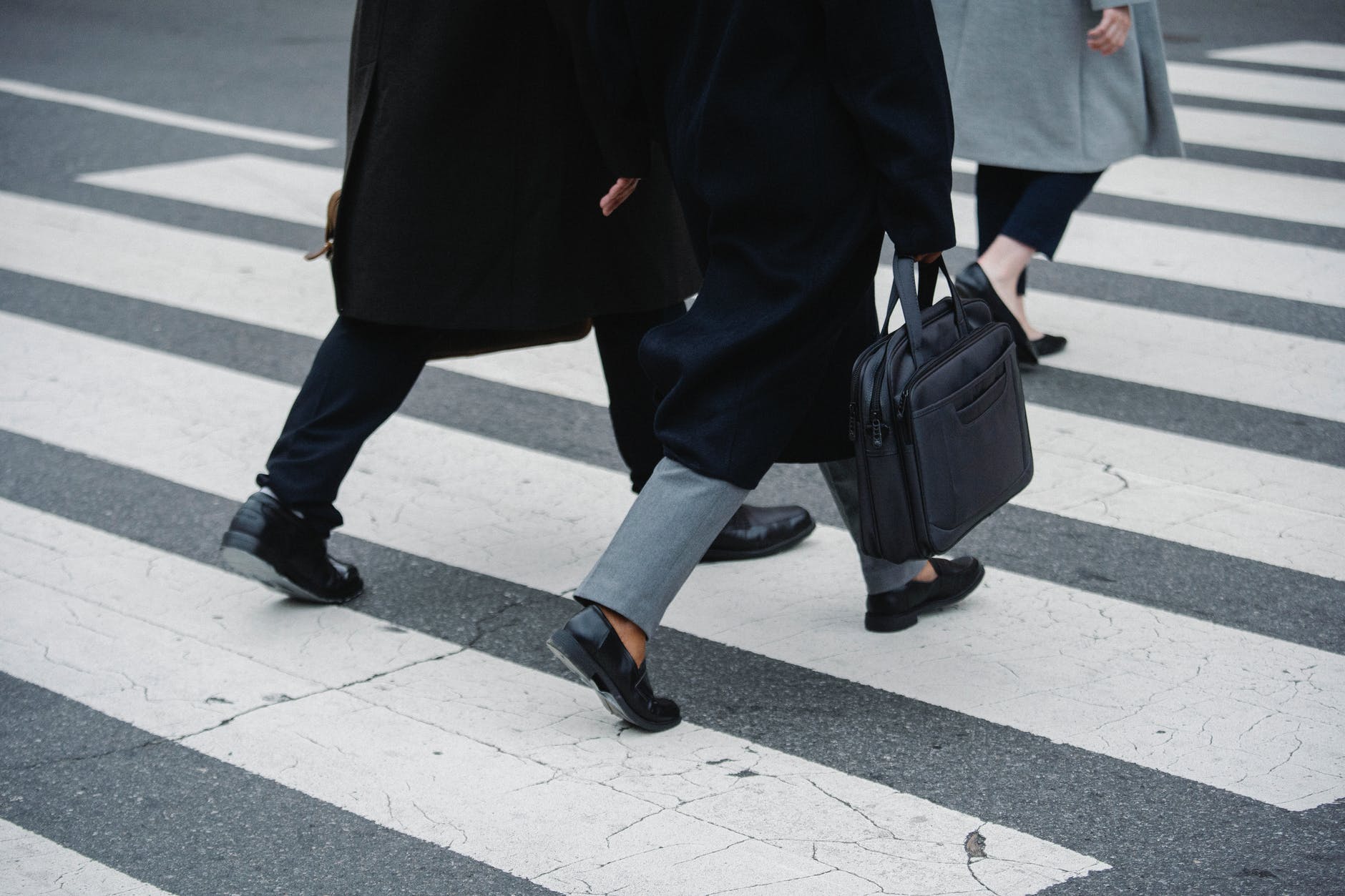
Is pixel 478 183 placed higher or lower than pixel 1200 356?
higher

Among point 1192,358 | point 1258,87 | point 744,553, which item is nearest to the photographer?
point 744,553

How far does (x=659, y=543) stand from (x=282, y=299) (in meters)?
3.31

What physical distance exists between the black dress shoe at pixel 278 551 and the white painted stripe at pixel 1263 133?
5989 mm

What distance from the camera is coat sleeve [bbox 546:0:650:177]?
3.06 meters

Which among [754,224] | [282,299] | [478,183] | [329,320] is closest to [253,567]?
[478,183]

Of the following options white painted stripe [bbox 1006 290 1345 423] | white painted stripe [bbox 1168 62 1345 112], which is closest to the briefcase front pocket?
white painted stripe [bbox 1006 290 1345 423]

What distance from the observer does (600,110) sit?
3.12 meters

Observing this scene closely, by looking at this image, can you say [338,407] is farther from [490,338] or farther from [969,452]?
[969,452]

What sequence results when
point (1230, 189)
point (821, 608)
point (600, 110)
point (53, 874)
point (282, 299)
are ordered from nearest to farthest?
1. point (53, 874)
2. point (600, 110)
3. point (821, 608)
4. point (282, 299)
5. point (1230, 189)

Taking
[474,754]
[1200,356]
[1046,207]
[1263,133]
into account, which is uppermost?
[1046,207]

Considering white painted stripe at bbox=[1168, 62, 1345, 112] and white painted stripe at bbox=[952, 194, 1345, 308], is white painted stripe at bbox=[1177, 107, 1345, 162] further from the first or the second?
white painted stripe at bbox=[952, 194, 1345, 308]

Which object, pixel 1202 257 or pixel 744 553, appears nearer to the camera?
pixel 744 553

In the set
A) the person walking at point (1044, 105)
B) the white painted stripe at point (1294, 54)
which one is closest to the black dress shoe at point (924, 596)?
the person walking at point (1044, 105)

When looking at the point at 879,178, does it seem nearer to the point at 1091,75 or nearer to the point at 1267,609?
the point at 1267,609
